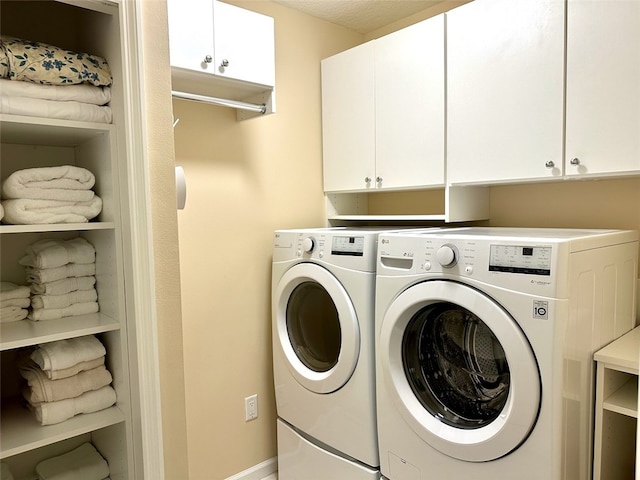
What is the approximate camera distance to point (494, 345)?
1561mm

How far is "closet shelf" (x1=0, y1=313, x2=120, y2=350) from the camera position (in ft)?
3.79

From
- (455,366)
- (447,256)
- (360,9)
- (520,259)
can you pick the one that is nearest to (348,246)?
(447,256)

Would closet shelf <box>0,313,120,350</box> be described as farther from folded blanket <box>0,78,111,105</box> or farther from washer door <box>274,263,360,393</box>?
washer door <box>274,263,360,393</box>

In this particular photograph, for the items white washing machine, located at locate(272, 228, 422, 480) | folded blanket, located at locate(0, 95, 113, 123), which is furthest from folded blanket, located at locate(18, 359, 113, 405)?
white washing machine, located at locate(272, 228, 422, 480)

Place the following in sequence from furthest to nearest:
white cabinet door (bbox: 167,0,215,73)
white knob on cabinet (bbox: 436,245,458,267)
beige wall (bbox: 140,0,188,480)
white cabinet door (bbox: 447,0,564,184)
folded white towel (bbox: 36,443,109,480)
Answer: white cabinet door (bbox: 167,0,215,73) < white cabinet door (bbox: 447,0,564,184) < white knob on cabinet (bbox: 436,245,458,267) < folded white towel (bbox: 36,443,109,480) < beige wall (bbox: 140,0,188,480)

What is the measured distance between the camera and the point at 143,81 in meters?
1.20

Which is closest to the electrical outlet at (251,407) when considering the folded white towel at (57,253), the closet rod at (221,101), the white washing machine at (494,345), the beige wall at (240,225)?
the beige wall at (240,225)

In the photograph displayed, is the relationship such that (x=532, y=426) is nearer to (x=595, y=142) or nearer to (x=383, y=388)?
(x=383, y=388)

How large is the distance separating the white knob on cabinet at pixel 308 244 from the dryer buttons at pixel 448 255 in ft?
2.18

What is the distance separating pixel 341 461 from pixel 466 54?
1.75 meters

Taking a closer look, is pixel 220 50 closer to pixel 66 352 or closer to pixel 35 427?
pixel 66 352

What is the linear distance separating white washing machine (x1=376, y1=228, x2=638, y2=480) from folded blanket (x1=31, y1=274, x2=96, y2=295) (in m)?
0.98

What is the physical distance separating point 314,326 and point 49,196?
1340mm

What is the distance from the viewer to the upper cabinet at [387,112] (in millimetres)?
2074
